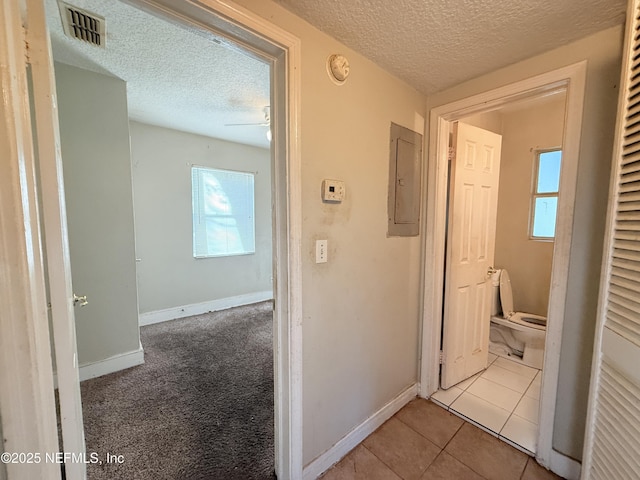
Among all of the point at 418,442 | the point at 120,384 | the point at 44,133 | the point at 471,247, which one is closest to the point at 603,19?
the point at 471,247

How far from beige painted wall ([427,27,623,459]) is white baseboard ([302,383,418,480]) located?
84 cm

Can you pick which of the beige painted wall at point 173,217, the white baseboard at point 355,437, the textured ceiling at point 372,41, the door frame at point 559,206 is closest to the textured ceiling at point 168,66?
the textured ceiling at point 372,41

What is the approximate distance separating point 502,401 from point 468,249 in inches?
46.4

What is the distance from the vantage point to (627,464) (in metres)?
0.85

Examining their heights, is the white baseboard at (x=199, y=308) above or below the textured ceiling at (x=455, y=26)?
below

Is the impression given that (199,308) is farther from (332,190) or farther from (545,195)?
(545,195)

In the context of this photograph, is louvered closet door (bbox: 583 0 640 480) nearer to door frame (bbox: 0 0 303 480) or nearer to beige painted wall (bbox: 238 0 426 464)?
beige painted wall (bbox: 238 0 426 464)

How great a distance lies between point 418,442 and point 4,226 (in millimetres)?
2111

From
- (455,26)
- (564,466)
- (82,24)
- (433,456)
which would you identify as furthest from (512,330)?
(82,24)

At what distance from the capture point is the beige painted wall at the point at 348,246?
4.01 feet

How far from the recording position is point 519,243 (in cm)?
288

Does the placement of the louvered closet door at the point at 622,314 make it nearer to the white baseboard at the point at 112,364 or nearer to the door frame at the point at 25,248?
the door frame at the point at 25,248

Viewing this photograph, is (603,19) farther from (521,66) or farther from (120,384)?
(120,384)

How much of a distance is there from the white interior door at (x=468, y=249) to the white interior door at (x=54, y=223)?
209 centimetres
